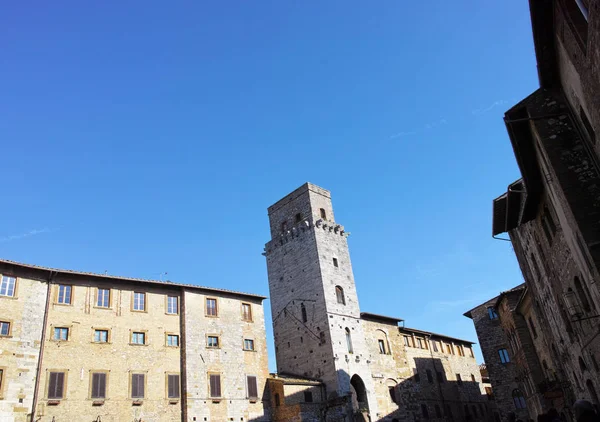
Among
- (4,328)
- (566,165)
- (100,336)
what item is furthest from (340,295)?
(566,165)

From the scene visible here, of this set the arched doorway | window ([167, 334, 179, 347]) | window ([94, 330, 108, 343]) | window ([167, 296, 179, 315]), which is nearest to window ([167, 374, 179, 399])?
window ([167, 334, 179, 347])

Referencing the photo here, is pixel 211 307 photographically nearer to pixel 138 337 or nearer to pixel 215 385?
pixel 215 385

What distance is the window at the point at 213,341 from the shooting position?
89.9 ft

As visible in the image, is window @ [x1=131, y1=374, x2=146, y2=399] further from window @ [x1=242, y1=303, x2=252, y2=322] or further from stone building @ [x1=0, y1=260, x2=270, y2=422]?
window @ [x1=242, y1=303, x2=252, y2=322]

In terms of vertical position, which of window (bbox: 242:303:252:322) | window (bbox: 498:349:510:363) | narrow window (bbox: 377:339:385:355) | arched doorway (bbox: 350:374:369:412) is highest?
window (bbox: 242:303:252:322)

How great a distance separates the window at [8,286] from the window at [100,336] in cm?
415

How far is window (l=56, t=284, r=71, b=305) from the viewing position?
77.5ft

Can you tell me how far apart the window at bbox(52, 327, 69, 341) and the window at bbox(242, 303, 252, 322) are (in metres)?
10.1

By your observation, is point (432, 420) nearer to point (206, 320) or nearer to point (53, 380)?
point (206, 320)

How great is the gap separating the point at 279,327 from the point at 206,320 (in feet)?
39.8

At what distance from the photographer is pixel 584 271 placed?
13.5 m

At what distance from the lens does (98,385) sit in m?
22.9

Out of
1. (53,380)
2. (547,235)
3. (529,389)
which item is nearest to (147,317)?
(53,380)

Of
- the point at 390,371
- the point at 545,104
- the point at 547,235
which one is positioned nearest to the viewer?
the point at 545,104
